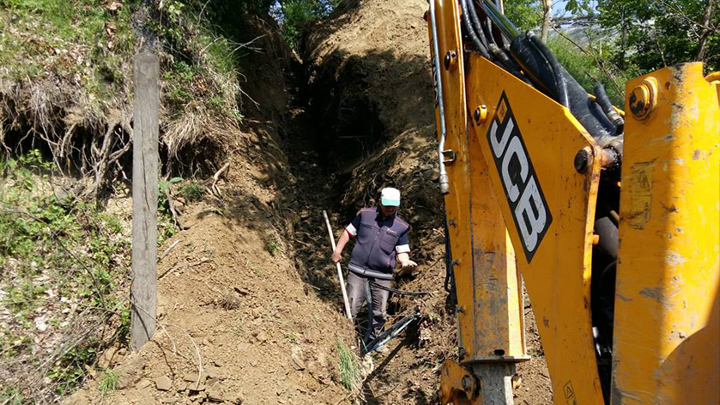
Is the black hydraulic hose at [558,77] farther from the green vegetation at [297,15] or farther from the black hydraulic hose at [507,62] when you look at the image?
the green vegetation at [297,15]

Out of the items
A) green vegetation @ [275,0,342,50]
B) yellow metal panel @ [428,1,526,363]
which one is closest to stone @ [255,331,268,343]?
yellow metal panel @ [428,1,526,363]

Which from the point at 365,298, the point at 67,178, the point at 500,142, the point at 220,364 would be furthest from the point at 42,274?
the point at 500,142

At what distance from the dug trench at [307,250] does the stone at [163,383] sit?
0.03ft

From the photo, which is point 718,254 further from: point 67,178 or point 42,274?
point 67,178

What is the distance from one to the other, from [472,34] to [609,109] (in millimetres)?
1196

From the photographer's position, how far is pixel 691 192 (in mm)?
1451

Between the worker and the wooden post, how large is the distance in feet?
8.44

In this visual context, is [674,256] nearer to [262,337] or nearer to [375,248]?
[262,337]

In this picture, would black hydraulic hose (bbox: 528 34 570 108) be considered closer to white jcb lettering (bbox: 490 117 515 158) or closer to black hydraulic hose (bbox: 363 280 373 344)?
white jcb lettering (bbox: 490 117 515 158)

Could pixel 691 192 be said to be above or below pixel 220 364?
above

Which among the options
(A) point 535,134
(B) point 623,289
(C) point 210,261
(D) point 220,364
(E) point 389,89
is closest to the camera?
(B) point 623,289

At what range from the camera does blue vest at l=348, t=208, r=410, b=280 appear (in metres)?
6.34

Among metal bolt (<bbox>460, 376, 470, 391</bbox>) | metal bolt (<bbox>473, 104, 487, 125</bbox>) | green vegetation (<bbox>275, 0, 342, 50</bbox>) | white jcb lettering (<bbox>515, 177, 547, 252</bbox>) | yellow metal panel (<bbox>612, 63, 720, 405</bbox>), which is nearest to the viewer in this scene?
yellow metal panel (<bbox>612, 63, 720, 405</bbox>)

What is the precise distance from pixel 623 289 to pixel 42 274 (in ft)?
15.6
